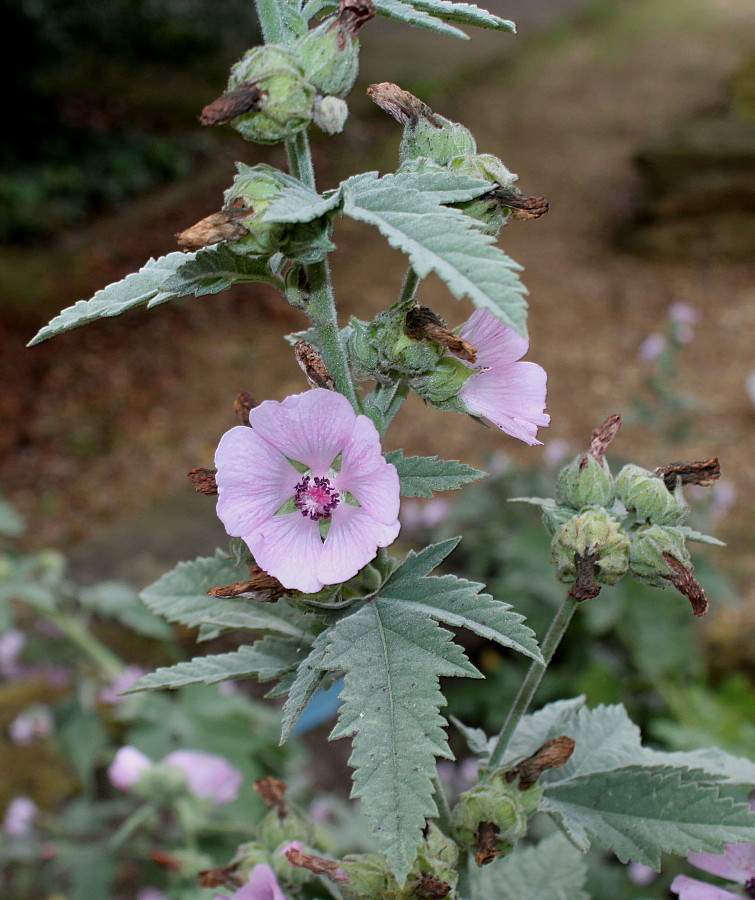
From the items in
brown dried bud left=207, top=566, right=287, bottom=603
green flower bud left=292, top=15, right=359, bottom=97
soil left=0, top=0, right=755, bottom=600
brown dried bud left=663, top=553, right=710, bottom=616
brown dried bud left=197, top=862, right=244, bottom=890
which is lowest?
soil left=0, top=0, right=755, bottom=600

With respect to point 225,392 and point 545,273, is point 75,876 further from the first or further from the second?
point 545,273

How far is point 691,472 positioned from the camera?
114 centimetres

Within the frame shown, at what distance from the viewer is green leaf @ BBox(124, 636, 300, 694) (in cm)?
102

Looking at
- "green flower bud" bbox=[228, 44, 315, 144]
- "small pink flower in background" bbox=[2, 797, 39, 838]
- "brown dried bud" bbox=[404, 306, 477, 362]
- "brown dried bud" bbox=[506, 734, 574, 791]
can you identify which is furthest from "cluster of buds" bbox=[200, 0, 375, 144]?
"small pink flower in background" bbox=[2, 797, 39, 838]

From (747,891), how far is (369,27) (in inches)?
471

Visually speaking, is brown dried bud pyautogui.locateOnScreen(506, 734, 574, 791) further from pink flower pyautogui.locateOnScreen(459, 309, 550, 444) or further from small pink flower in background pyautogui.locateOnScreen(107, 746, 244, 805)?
small pink flower in background pyautogui.locateOnScreen(107, 746, 244, 805)

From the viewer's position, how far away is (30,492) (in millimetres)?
5633

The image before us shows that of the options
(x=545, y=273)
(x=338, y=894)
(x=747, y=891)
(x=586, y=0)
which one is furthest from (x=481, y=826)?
(x=586, y=0)

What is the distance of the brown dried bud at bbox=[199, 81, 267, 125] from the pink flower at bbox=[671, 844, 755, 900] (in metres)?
1.03

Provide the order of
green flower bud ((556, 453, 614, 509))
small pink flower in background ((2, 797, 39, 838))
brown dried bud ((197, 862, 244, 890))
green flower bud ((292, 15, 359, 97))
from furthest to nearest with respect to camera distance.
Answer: small pink flower in background ((2, 797, 39, 838))
brown dried bud ((197, 862, 244, 890))
green flower bud ((556, 453, 614, 509))
green flower bud ((292, 15, 359, 97))

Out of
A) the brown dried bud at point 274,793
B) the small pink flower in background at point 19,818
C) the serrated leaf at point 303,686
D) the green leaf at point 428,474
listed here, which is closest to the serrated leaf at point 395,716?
the serrated leaf at point 303,686

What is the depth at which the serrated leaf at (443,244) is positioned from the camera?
77cm

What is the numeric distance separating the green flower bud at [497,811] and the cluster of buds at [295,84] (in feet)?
2.53

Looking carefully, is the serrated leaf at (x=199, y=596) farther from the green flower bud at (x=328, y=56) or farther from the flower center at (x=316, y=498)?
the green flower bud at (x=328, y=56)
